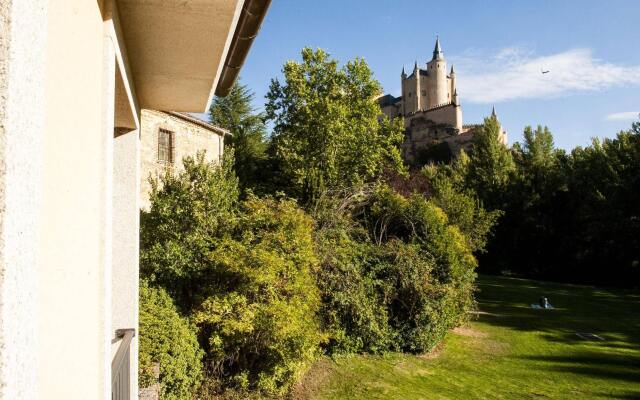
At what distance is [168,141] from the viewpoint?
22359 mm

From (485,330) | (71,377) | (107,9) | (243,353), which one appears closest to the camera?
(71,377)

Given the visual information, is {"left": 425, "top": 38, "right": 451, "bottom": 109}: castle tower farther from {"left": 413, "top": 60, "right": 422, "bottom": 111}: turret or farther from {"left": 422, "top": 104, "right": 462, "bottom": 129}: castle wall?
{"left": 422, "top": 104, "right": 462, "bottom": 129}: castle wall

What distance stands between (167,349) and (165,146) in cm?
1389

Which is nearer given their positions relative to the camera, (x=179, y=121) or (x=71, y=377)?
(x=71, y=377)

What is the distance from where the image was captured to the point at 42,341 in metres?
1.22

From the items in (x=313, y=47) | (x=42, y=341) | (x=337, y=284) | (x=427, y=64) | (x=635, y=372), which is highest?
(x=427, y=64)

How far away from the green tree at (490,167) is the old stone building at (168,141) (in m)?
30.0

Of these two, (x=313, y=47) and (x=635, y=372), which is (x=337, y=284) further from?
(x=313, y=47)

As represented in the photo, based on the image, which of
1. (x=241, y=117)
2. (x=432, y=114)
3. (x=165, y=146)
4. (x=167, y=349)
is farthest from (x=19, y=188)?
(x=432, y=114)

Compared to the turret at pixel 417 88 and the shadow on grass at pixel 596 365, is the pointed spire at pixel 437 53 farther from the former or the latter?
the shadow on grass at pixel 596 365

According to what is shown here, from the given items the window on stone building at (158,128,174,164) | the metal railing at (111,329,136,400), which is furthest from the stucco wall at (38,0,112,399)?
the window on stone building at (158,128,174,164)

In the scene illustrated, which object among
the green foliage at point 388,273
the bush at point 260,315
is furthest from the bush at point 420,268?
the bush at point 260,315

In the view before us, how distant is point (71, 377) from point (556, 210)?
48510 millimetres

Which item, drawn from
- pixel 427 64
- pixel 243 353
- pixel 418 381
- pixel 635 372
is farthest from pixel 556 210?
pixel 427 64
